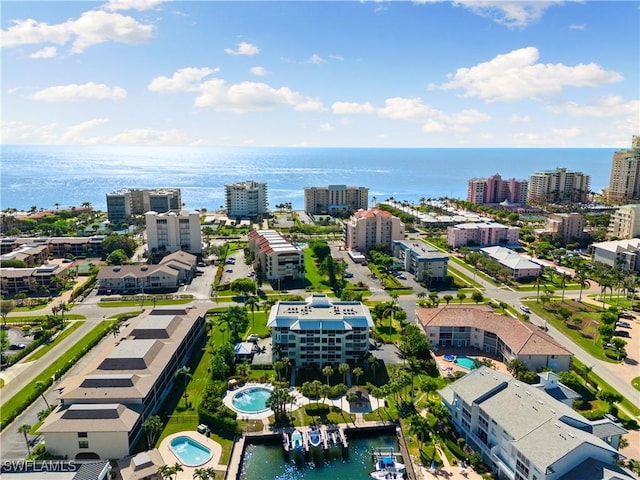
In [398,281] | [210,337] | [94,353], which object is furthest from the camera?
[398,281]

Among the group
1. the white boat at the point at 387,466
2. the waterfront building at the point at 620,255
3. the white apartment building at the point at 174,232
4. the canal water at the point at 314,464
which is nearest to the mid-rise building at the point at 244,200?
the white apartment building at the point at 174,232

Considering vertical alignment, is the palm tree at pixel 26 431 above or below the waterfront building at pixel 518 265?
below

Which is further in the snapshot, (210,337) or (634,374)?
(210,337)

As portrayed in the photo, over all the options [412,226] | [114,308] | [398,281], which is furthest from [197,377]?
[412,226]

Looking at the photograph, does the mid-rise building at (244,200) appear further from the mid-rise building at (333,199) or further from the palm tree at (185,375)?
the palm tree at (185,375)

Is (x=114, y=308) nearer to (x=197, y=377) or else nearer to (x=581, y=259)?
(x=197, y=377)

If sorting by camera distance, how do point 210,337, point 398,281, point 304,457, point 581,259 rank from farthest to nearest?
point 581,259, point 398,281, point 210,337, point 304,457
